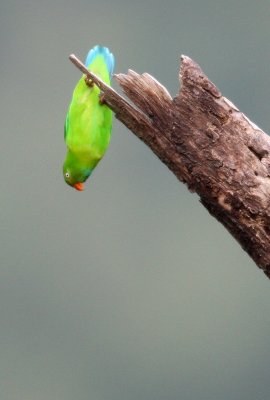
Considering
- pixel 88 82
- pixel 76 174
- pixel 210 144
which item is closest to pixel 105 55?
pixel 88 82

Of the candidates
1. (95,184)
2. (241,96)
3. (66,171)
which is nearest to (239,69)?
(241,96)

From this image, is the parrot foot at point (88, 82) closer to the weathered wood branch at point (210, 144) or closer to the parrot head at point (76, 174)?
the weathered wood branch at point (210, 144)

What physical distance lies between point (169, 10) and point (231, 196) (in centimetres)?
1252

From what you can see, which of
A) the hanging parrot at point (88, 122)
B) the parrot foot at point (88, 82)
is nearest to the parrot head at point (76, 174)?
the hanging parrot at point (88, 122)

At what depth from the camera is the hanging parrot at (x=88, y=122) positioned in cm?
349

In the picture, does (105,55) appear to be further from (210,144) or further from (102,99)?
(210,144)

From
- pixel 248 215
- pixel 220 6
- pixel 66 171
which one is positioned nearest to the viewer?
pixel 248 215

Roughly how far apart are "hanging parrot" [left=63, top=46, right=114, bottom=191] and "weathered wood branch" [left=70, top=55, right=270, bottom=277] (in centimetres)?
13

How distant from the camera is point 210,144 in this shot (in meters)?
3.34

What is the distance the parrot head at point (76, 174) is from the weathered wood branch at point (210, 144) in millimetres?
331

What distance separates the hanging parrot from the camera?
349 centimetres

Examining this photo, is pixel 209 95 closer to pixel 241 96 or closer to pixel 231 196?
pixel 231 196

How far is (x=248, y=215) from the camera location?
3305 mm

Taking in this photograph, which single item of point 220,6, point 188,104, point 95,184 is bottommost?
point 188,104
